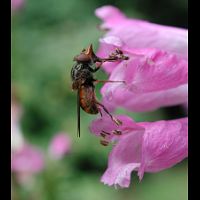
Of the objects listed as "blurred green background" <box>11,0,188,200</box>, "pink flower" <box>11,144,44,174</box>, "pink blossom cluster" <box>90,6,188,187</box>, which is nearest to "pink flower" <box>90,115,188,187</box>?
"pink blossom cluster" <box>90,6,188,187</box>

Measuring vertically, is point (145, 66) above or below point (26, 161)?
above

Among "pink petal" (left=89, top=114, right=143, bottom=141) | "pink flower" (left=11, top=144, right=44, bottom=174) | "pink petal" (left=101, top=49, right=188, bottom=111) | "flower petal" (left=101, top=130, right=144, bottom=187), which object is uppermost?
"pink petal" (left=101, top=49, right=188, bottom=111)

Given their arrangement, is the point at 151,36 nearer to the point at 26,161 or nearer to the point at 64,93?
the point at 26,161

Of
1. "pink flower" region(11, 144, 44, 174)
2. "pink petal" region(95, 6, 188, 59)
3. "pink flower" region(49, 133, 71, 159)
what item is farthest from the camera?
"pink flower" region(49, 133, 71, 159)

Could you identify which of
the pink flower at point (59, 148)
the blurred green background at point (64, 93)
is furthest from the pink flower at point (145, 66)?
the blurred green background at point (64, 93)

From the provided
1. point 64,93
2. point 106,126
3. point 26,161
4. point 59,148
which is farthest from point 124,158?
point 64,93

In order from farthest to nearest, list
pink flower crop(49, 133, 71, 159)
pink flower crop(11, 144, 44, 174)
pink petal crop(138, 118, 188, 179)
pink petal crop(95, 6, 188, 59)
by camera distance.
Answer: pink flower crop(49, 133, 71, 159) < pink flower crop(11, 144, 44, 174) < pink petal crop(95, 6, 188, 59) < pink petal crop(138, 118, 188, 179)

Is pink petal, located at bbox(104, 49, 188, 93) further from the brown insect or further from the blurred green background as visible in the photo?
the blurred green background
